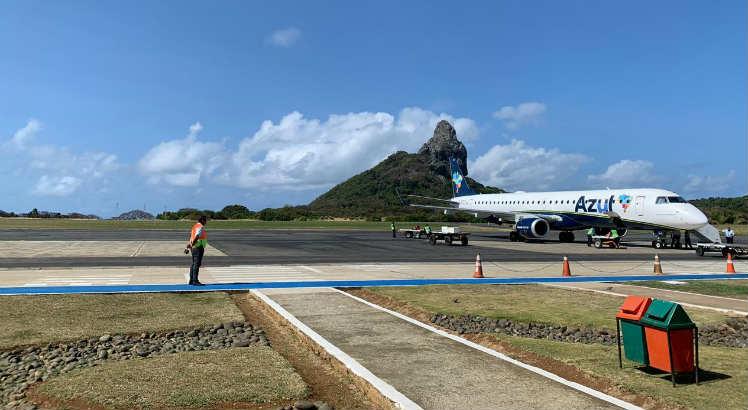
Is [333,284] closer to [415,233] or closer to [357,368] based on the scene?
[357,368]

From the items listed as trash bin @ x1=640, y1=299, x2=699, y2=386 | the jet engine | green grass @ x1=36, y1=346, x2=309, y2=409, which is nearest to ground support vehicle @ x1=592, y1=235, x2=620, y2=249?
the jet engine

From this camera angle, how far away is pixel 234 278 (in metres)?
17.2

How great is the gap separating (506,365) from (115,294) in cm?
1010

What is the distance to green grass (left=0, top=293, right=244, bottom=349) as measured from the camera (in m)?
9.26

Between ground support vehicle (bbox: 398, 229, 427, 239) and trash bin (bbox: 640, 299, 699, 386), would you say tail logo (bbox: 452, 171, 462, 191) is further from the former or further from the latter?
trash bin (bbox: 640, 299, 699, 386)

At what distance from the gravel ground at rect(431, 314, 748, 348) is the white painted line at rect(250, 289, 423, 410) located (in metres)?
2.70

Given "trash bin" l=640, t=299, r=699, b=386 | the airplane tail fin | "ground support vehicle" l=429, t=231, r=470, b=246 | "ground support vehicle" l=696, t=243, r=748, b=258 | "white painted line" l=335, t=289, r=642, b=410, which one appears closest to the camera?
"white painted line" l=335, t=289, r=642, b=410

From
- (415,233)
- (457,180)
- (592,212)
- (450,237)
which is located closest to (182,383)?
(450,237)

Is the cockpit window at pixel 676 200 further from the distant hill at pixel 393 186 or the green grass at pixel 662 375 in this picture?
the distant hill at pixel 393 186

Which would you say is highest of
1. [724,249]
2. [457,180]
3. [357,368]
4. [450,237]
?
[457,180]

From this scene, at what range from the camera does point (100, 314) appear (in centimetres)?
1096

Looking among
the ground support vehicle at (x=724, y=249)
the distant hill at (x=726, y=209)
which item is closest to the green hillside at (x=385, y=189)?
the distant hill at (x=726, y=209)

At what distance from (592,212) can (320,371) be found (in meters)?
36.0

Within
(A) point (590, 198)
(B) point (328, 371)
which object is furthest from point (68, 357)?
(A) point (590, 198)
